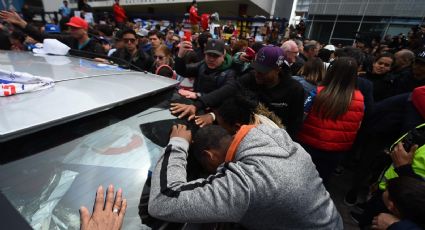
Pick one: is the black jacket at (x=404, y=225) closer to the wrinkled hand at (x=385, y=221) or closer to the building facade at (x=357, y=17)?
the wrinkled hand at (x=385, y=221)

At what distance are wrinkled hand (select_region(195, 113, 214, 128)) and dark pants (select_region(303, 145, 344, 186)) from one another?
54.9 inches

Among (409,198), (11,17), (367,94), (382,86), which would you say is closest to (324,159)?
(367,94)

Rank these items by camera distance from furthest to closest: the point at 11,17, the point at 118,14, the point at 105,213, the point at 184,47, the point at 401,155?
the point at 118,14 → the point at 11,17 → the point at 184,47 → the point at 401,155 → the point at 105,213

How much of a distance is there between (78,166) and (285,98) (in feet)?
5.55

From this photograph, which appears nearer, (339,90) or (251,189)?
(251,189)

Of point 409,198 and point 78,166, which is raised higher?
point 78,166

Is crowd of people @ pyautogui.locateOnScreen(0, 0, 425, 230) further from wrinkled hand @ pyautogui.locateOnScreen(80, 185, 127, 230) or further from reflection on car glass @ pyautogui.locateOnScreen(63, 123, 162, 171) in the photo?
reflection on car glass @ pyautogui.locateOnScreen(63, 123, 162, 171)

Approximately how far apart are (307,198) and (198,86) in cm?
188

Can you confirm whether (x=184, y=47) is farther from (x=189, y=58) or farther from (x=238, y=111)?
(x=238, y=111)

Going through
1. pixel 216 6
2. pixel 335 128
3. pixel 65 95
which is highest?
pixel 216 6

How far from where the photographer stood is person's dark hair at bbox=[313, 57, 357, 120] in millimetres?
2285

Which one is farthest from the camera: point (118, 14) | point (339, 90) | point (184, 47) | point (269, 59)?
point (118, 14)

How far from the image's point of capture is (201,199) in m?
0.98

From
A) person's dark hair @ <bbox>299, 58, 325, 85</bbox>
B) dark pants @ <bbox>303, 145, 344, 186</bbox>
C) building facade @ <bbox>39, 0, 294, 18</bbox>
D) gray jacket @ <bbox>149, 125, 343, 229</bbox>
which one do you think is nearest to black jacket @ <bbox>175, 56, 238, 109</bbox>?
gray jacket @ <bbox>149, 125, 343, 229</bbox>
